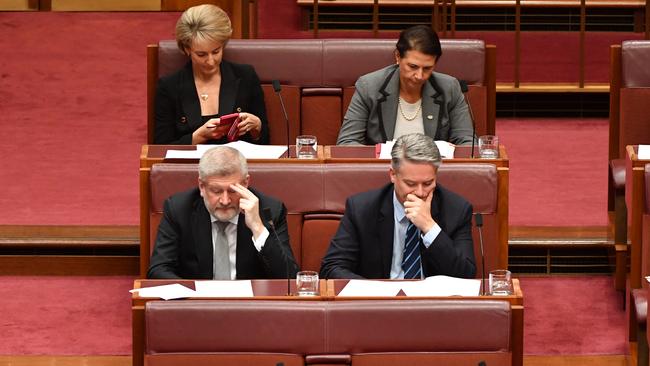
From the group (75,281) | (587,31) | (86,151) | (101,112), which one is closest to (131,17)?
(101,112)

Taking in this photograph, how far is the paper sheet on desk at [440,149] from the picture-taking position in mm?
2051

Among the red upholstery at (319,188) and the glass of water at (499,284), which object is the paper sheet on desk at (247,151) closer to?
the red upholstery at (319,188)

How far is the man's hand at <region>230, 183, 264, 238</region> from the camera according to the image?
1818 mm

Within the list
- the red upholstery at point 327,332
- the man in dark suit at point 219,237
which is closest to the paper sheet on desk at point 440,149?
the man in dark suit at point 219,237

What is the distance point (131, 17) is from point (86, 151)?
0.72 metres

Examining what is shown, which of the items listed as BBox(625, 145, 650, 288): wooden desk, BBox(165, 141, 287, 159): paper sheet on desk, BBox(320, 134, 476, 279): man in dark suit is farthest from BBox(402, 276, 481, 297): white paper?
BBox(165, 141, 287, 159): paper sheet on desk

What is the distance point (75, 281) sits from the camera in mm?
2238

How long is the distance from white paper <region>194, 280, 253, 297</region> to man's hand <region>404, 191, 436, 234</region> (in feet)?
0.80

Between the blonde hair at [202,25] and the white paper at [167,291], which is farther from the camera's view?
the blonde hair at [202,25]

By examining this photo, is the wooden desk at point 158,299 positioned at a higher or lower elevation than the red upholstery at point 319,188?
lower

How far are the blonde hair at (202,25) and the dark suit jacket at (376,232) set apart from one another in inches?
19.6

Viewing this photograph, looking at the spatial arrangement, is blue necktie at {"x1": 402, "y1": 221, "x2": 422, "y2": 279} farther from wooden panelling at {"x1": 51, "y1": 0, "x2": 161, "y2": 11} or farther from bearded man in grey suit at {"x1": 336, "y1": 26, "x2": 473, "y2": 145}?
wooden panelling at {"x1": 51, "y1": 0, "x2": 161, "y2": 11}

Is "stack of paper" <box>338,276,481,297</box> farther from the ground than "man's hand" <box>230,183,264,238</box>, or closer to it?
closer to it

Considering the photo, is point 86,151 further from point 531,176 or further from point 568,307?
point 568,307
